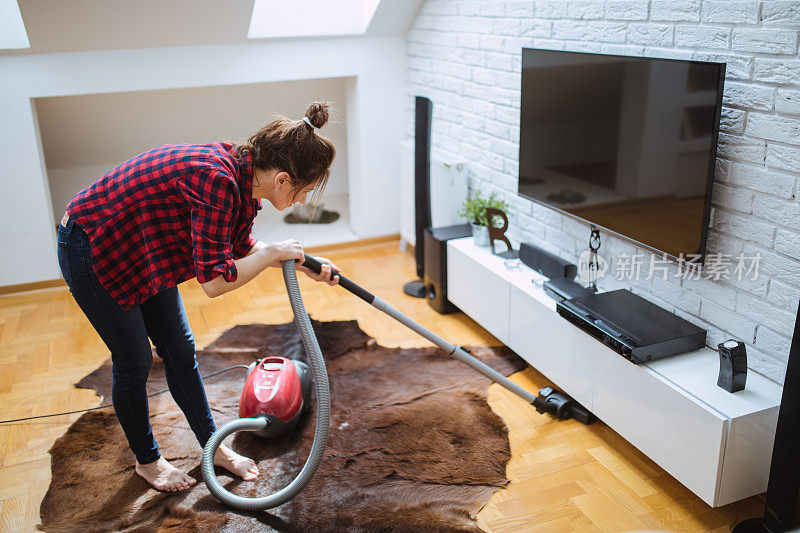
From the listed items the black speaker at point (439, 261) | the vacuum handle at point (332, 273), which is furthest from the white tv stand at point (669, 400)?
the vacuum handle at point (332, 273)

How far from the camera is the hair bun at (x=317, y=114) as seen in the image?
1.75m

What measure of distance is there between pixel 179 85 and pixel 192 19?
0.41 meters

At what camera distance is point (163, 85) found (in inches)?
151

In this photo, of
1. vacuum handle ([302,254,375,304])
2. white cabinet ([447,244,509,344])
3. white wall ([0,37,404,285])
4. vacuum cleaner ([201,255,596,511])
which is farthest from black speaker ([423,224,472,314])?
vacuum handle ([302,254,375,304])

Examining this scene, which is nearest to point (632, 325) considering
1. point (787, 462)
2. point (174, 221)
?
point (787, 462)

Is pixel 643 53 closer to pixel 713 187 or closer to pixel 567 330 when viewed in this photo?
pixel 713 187

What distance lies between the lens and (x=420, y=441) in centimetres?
243

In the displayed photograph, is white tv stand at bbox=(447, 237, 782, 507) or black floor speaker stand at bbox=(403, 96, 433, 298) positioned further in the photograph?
black floor speaker stand at bbox=(403, 96, 433, 298)

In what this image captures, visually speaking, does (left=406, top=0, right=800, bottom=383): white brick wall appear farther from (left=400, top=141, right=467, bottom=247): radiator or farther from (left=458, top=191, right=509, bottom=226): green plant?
(left=400, top=141, right=467, bottom=247): radiator

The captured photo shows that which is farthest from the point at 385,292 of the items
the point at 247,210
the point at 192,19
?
the point at 247,210

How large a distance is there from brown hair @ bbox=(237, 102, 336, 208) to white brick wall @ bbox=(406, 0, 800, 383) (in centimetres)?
119

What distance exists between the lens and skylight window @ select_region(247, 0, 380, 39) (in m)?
3.90

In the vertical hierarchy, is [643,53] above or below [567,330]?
above

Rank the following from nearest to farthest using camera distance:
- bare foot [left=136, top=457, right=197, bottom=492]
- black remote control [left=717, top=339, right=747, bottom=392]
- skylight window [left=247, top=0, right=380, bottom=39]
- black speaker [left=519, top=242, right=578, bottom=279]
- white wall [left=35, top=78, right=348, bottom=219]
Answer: black remote control [left=717, top=339, right=747, bottom=392] < bare foot [left=136, top=457, right=197, bottom=492] < black speaker [left=519, top=242, right=578, bottom=279] < skylight window [left=247, top=0, right=380, bottom=39] < white wall [left=35, top=78, right=348, bottom=219]
